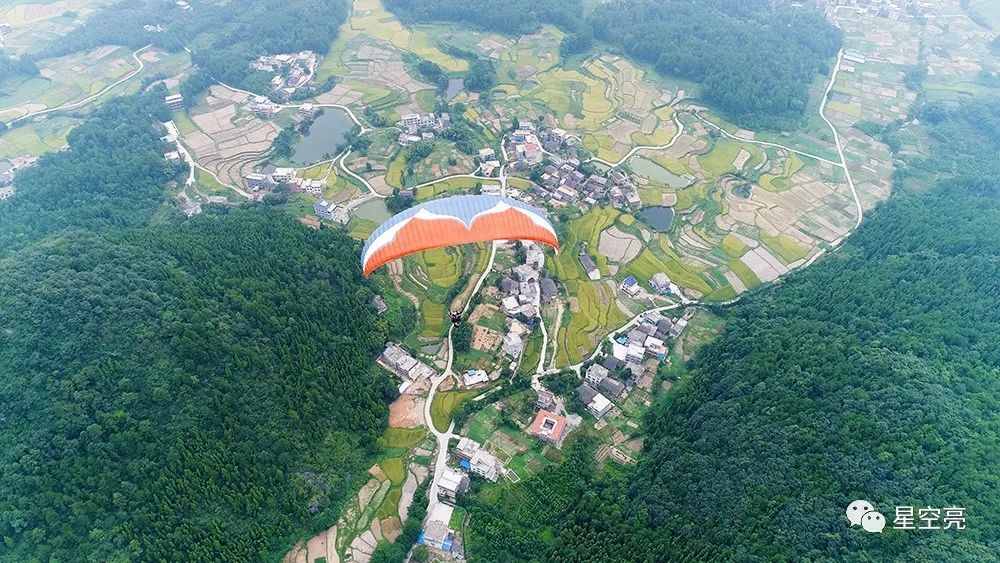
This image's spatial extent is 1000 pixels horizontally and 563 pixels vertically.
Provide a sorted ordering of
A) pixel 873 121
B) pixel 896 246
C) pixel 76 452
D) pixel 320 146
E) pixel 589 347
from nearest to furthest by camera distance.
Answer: pixel 76 452 < pixel 589 347 < pixel 896 246 < pixel 320 146 < pixel 873 121

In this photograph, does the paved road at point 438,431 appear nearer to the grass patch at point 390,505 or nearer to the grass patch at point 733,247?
the grass patch at point 390,505

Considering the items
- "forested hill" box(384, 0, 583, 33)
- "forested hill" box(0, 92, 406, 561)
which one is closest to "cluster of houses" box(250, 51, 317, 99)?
"forested hill" box(384, 0, 583, 33)

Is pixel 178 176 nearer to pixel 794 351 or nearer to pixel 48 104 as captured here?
pixel 48 104

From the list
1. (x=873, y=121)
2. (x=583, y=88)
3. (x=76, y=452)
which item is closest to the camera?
(x=76, y=452)

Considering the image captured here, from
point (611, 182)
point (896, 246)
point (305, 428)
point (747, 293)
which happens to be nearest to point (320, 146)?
point (611, 182)

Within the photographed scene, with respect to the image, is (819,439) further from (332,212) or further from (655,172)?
(332,212)

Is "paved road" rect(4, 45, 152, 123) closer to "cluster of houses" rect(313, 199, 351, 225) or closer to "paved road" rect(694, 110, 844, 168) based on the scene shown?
"cluster of houses" rect(313, 199, 351, 225)
